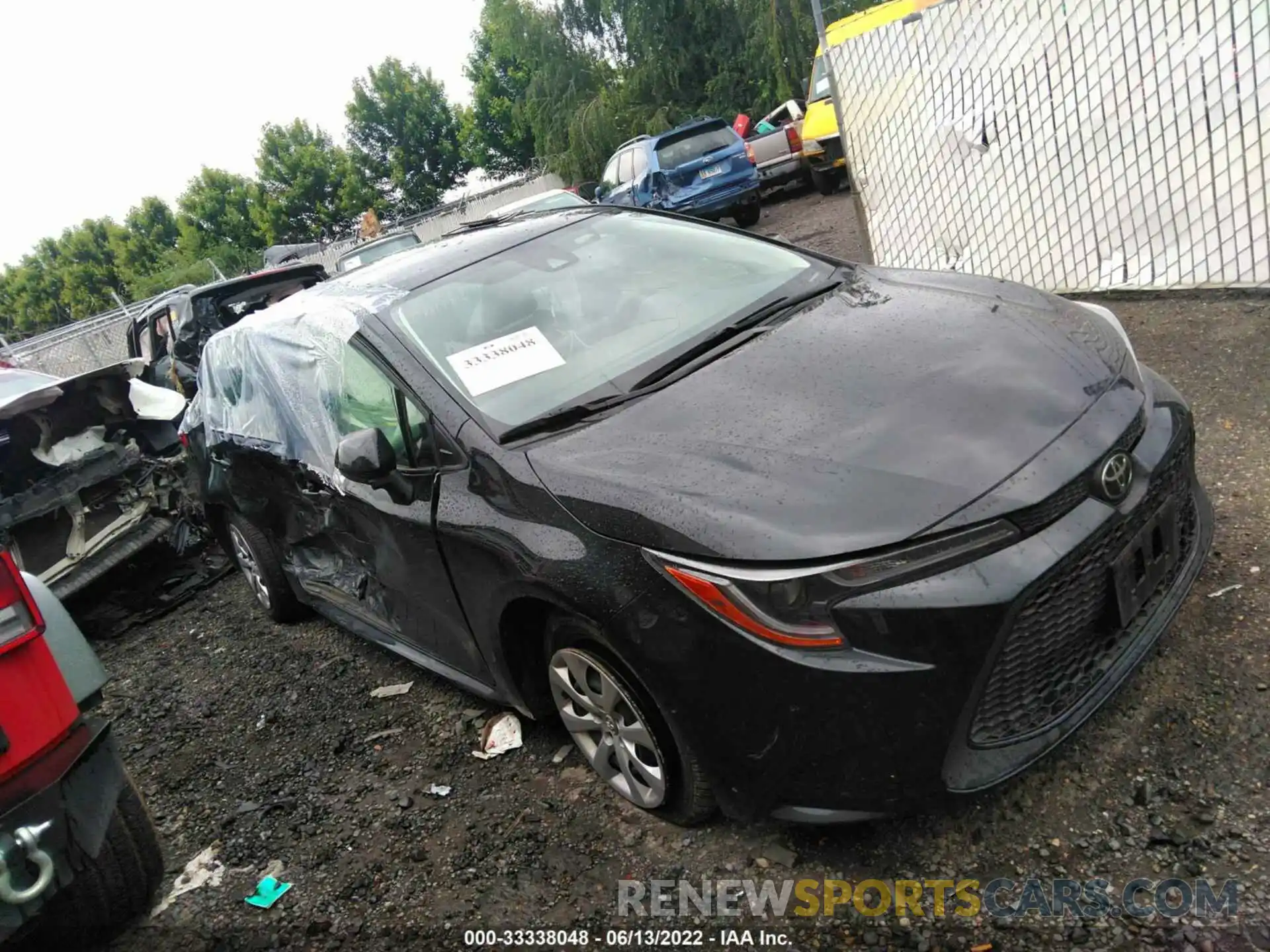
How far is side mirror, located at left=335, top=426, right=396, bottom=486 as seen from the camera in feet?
8.75

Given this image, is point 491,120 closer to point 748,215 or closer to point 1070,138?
point 748,215

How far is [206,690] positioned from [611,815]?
2743 mm

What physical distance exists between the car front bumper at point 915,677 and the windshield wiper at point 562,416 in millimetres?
672

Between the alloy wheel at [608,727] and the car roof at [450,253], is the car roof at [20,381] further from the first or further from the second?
the alloy wheel at [608,727]

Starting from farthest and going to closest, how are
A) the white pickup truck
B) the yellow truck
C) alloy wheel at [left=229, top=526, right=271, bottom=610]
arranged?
the white pickup truck
the yellow truck
alloy wheel at [left=229, top=526, right=271, bottom=610]

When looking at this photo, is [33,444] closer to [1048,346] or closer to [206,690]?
[206,690]

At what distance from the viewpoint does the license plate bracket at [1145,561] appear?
2080mm

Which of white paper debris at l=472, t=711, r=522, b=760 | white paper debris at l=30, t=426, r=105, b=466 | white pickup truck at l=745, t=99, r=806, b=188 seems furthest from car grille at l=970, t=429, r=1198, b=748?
white pickup truck at l=745, t=99, r=806, b=188

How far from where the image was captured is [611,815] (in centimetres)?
265

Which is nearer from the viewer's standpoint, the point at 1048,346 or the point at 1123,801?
the point at 1123,801

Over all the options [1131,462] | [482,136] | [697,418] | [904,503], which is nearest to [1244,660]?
[1131,462]

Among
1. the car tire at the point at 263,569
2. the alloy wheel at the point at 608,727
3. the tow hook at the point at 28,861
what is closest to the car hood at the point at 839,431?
the alloy wheel at the point at 608,727

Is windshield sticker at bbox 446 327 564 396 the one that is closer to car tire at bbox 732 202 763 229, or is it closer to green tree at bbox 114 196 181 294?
car tire at bbox 732 202 763 229

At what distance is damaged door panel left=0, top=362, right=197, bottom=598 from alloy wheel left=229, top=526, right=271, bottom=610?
0.45 metres
